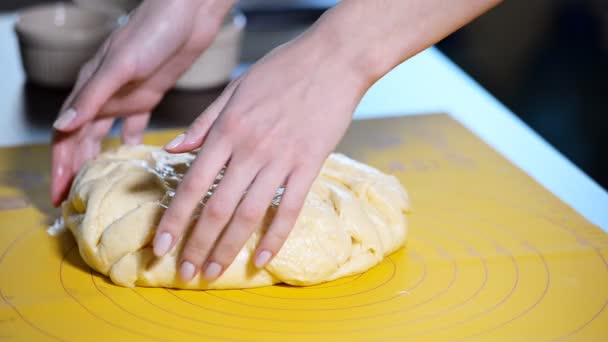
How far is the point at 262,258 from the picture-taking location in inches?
49.4

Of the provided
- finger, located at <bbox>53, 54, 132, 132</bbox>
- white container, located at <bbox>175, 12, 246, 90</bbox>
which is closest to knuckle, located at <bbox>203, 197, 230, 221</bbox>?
finger, located at <bbox>53, 54, 132, 132</bbox>

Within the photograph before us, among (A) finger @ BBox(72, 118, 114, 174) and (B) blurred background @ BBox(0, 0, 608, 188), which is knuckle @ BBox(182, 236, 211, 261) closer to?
(A) finger @ BBox(72, 118, 114, 174)

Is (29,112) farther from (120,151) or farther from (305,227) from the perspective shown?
(305,227)

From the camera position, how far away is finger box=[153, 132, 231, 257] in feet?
3.84

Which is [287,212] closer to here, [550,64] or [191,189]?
[191,189]

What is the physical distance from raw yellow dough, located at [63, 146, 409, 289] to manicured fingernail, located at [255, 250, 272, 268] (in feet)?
0.37

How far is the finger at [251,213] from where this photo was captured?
118 cm

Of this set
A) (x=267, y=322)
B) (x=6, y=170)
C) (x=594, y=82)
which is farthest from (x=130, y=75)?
(x=594, y=82)

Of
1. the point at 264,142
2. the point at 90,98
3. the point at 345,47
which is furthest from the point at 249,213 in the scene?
the point at 90,98

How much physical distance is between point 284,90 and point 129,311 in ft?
1.47

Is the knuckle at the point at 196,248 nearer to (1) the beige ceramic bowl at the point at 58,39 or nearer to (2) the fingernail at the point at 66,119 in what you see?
(2) the fingernail at the point at 66,119

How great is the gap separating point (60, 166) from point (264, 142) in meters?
0.65

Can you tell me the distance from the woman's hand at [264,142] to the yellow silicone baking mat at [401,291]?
0.47 ft

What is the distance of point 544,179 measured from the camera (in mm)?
1871
